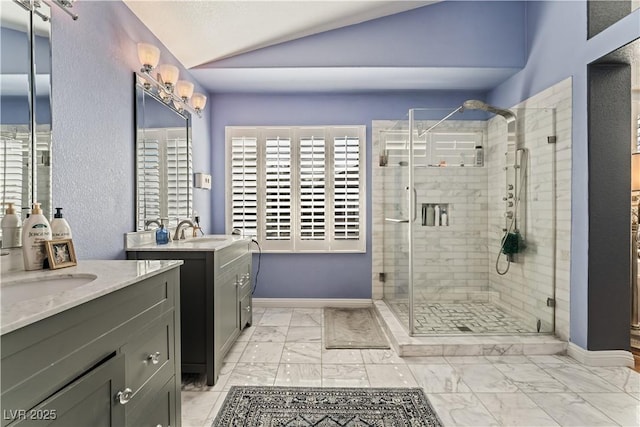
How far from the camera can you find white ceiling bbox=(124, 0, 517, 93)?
2.57 m

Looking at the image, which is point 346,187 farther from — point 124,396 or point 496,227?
point 124,396

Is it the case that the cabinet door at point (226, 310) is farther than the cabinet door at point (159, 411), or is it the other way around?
the cabinet door at point (226, 310)

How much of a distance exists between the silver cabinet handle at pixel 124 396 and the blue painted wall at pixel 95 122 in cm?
96

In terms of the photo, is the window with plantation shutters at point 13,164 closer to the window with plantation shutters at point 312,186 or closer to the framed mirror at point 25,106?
the framed mirror at point 25,106

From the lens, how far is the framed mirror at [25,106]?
4.50ft

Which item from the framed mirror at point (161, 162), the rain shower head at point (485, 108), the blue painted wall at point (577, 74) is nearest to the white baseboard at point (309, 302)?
the framed mirror at point (161, 162)

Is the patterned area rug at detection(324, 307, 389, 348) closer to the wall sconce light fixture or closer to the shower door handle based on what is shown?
the shower door handle

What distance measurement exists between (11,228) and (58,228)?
0.15 metres

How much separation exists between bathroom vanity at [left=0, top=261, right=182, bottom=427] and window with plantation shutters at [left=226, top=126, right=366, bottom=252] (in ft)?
8.04

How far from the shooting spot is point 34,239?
4.50ft

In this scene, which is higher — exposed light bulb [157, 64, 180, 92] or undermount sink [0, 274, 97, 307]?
exposed light bulb [157, 64, 180, 92]

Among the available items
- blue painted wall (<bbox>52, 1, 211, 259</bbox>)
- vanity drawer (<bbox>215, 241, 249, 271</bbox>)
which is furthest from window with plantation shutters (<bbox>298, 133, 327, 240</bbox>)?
blue painted wall (<bbox>52, 1, 211, 259</bbox>)

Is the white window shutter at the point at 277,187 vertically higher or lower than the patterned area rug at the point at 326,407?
higher

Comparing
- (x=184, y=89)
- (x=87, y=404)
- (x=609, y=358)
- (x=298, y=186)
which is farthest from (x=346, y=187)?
(x=87, y=404)
